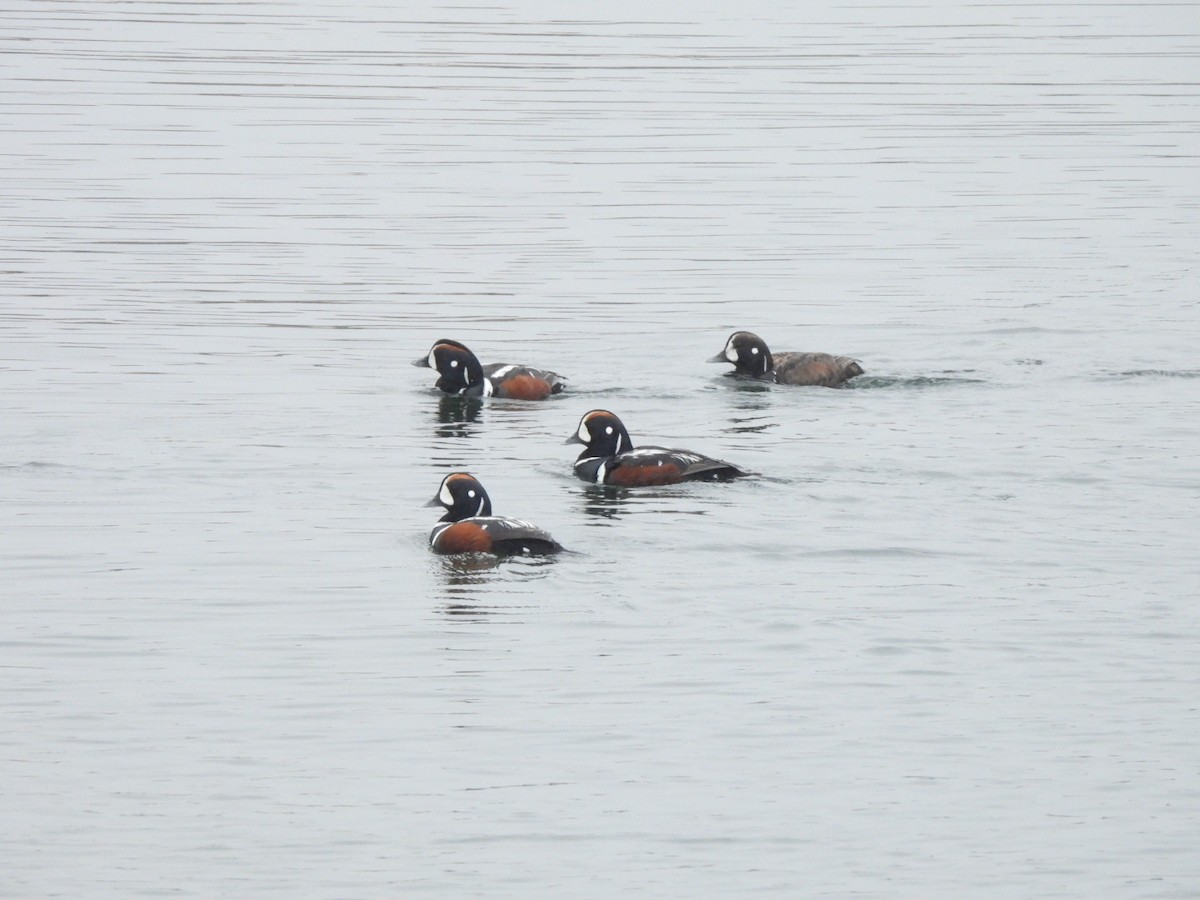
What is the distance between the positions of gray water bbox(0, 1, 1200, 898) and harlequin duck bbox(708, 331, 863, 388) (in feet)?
1.45

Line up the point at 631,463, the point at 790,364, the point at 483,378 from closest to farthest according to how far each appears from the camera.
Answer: the point at 631,463 < the point at 483,378 < the point at 790,364

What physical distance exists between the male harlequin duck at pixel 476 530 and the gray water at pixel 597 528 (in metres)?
0.17

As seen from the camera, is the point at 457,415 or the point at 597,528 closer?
the point at 597,528

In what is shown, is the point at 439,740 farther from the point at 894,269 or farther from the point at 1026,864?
the point at 894,269

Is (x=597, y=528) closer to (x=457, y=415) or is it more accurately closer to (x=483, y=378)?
(x=457, y=415)

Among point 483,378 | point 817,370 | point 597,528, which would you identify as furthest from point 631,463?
point 817,370

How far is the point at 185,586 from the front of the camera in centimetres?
1366

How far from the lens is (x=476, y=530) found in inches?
554

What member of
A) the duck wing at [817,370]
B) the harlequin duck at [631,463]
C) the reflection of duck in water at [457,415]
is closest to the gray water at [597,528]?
the reflection of duck in water at [457,415]

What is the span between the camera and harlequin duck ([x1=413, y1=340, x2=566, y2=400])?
2012cm

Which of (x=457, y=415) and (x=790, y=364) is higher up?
(x=790, y=364)

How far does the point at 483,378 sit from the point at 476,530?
21.5 ft

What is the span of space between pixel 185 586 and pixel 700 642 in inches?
135

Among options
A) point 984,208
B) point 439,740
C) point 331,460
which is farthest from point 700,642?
point 984,208
